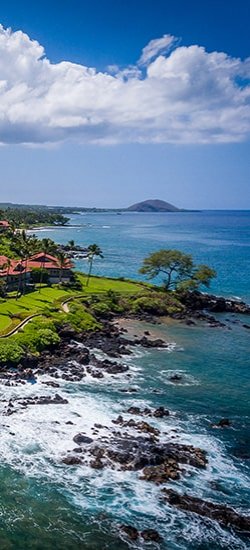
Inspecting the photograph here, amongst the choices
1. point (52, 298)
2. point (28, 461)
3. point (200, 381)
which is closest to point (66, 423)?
point (28, 461)

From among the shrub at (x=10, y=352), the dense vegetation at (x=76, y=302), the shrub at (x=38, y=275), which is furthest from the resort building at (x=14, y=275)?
the shrub at (x=10, y=352)

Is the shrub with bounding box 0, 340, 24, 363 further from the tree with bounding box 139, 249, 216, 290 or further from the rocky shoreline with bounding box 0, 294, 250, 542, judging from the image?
the tree with bounding box 139, 249, 216, 290

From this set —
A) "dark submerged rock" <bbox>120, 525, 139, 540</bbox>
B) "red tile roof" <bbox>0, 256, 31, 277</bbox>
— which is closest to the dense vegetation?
"red tile roof" <bbox>0, 256, 31, 277</bbox>

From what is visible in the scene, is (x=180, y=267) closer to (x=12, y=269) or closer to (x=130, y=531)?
(x=12, y=269)

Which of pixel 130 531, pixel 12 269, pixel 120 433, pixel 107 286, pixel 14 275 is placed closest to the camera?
pixel 130 531

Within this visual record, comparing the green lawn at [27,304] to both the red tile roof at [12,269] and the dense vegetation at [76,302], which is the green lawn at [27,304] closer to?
the dense vegetation at [76,302]

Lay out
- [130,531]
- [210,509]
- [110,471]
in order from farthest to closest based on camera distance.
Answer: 1. [110,471]
2. [210,509]
3. [130,531]

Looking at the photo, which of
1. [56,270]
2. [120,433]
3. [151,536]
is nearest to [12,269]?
[56,270]

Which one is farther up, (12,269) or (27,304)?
(12,269)

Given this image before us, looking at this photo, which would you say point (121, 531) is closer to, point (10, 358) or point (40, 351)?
point (10, 358)

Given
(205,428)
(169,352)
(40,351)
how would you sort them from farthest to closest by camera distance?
(169,352) < (40,351) < (205,428)

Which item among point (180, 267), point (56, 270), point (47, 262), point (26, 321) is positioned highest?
point (180, 267)
